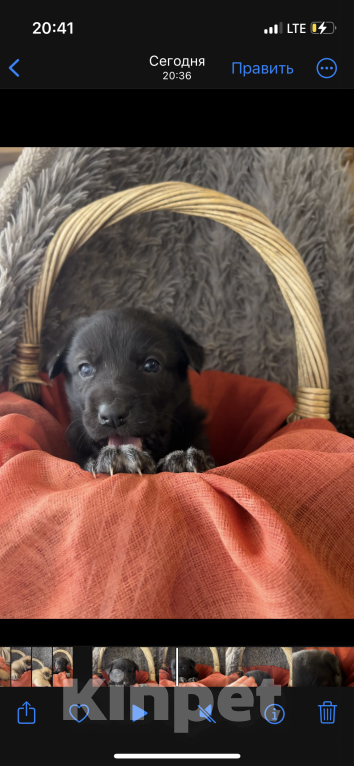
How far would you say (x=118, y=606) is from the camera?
80 cm

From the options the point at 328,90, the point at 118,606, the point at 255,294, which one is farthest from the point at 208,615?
the point at 255,294

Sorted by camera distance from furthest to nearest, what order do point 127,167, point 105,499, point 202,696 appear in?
point 127,167 → point 105,499 → point 202,696

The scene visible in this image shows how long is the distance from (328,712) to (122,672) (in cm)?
26

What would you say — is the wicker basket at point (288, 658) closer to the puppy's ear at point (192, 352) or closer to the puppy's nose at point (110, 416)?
the puppy's nose at point (110, 416)

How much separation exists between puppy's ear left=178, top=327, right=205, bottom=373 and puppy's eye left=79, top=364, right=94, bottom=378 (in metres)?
0.28

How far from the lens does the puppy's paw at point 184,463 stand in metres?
1.31

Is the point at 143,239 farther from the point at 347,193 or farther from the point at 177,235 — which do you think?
the point at 347,193

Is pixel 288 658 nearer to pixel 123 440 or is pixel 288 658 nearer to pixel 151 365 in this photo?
pixel 123 440

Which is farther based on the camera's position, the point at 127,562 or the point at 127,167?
the point at 127,167

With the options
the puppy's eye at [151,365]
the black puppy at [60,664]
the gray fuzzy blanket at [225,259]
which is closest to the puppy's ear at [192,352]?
the puppy's eye at [151,365]

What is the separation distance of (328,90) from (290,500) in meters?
0.72

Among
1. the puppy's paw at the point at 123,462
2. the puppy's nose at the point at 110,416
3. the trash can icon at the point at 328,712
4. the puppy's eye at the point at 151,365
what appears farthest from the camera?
the puppy's eye at the point at 151,365

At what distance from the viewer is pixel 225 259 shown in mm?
2111

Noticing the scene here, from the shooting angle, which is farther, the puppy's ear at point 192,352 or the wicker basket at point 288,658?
the puppy's ear at point 192,352
